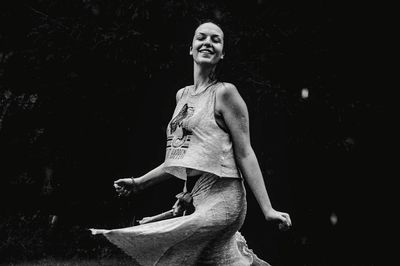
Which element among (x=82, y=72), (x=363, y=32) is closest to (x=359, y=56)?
(x=363, y=32)

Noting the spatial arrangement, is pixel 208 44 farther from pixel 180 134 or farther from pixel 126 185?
pixel 126 185

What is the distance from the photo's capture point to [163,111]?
7.23 metres

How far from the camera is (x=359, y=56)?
7484 mm

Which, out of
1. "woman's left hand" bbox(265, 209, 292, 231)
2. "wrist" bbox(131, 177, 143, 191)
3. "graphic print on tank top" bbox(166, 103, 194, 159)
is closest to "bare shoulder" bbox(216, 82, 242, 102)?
"graphic print on tank top" bbox(166, 103, 194, 159)

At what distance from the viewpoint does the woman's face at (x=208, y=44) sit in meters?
2.79

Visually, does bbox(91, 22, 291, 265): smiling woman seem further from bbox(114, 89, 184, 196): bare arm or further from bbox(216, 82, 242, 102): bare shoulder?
bbox(114, 89, 184, 196): bare arm

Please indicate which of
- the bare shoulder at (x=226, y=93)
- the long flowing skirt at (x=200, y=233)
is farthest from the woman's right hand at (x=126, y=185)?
the bare shoulder at (x=226, y=93)

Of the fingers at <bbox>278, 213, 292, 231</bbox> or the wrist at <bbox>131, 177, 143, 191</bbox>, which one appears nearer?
the fingers at <bbox>278, 213, 292, 231</bbox>

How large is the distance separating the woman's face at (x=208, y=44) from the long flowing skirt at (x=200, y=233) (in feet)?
1.92

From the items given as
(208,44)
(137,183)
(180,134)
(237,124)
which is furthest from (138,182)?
(208,44)

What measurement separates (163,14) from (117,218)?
9.25ft

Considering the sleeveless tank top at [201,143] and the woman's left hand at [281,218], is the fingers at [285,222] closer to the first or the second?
the woman's left hand at [281,218]

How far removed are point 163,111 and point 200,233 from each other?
4.85 m

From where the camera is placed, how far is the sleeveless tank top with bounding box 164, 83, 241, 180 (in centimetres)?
256
